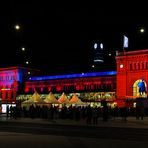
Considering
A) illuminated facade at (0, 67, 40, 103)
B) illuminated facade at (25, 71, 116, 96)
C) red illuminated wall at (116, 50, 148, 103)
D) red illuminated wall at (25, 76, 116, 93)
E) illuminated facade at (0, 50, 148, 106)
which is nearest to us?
red illuminated wall at (116, 50, 148, 103)

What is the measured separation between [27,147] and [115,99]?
3651 inches

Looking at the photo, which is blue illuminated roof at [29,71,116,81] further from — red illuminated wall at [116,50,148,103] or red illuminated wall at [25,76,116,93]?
red illuminated wall at [116,50,148,103]

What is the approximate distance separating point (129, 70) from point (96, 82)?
12.9 m

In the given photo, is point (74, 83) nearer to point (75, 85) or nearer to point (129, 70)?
point (75, 85)

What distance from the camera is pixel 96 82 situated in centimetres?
12044

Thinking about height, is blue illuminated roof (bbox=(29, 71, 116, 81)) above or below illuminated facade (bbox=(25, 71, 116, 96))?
above

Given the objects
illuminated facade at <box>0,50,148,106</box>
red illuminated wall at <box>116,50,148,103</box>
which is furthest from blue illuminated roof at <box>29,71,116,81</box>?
red illuminated wall at <box>116,50,148,103</box>

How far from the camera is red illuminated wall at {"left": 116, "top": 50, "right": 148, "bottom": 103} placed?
107500 mm

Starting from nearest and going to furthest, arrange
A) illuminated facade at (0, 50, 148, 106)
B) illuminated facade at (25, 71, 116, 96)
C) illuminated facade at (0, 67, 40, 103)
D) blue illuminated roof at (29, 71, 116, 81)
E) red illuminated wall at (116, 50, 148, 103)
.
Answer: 1. red illuminated wall at (116, 50, 148, 103)
2. illuminated facade at (0, 50, 148, 106)
3. illuminated facade at (25, 71, 116, 96)
4. blue illuminated roof at (29, 71, 116, 81)
5. illuminated facade at (0, 67, 40, 103)

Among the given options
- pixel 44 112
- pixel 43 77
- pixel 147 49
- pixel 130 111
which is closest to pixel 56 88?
pixel 43 77

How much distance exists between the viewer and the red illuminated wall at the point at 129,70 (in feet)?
353

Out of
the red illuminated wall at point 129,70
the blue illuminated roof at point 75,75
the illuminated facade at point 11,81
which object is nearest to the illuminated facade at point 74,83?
the blue illuminated roof at point 75,75

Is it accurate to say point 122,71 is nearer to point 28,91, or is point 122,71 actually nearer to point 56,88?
point 56,88

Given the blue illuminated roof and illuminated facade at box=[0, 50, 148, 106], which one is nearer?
illuminated facade at box=[0, 50, 148, 106]
